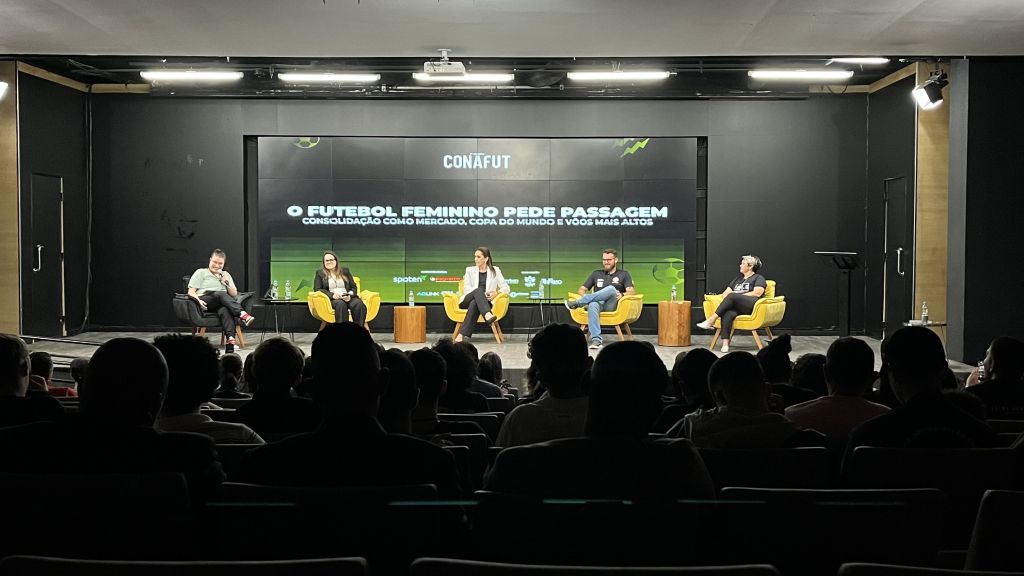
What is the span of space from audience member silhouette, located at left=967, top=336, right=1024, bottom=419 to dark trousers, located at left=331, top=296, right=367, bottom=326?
31.1 feet

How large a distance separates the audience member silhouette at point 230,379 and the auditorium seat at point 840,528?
358cm

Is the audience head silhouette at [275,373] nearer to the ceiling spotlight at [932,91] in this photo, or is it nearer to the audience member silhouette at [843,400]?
the audience member silhouette at [843,400]

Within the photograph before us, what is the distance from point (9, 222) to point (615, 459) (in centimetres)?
1227

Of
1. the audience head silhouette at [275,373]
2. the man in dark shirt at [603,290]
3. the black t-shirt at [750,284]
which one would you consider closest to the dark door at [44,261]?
the man in dark shirt at [603,290]

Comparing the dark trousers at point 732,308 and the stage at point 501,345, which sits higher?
the dark trousers at point 732,308

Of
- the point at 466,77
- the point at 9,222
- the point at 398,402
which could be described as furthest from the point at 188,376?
the point at 9,222

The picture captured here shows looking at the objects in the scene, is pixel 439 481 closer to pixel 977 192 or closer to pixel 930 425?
pixel 930 425

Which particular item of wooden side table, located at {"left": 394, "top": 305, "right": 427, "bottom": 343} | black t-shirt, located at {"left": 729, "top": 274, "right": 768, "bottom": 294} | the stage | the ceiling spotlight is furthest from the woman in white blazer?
the ceiling spotlight

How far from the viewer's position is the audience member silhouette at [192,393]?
3105 mm

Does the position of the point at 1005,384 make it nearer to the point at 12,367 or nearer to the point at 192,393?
the point at 192,393

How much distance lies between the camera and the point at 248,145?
14.6 m

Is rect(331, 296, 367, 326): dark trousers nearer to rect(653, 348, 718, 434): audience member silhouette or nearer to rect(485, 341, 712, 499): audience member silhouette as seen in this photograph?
rect(653, 348, 718, 434): audience member silhouette

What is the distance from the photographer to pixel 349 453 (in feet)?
7.50

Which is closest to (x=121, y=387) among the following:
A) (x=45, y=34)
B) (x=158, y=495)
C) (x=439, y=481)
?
(x=158, y=495)
